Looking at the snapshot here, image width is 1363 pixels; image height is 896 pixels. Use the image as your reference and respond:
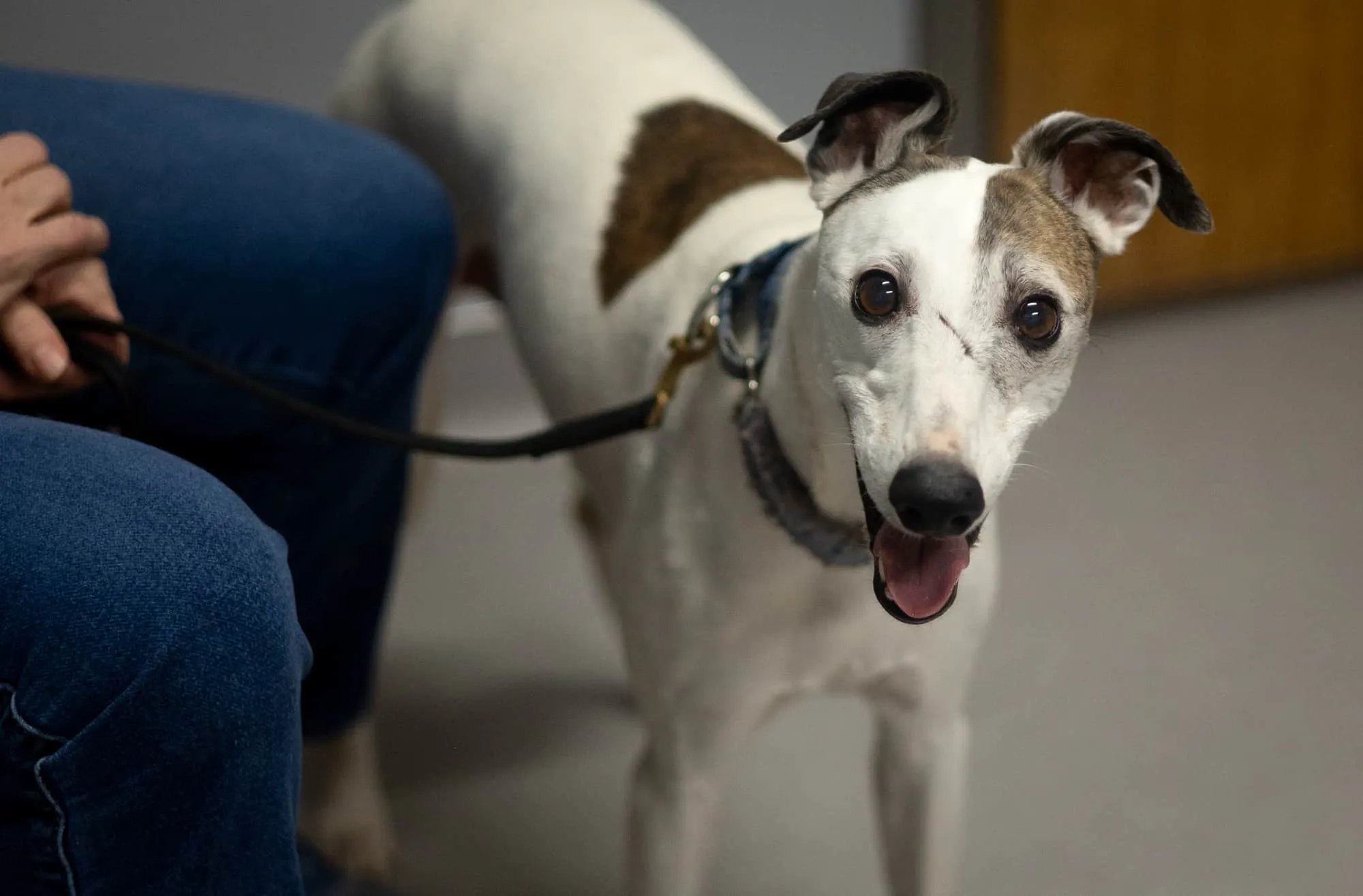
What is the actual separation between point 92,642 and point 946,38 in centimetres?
210

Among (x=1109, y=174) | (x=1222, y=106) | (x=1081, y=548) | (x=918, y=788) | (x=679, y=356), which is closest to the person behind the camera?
(x=1109, y=174)

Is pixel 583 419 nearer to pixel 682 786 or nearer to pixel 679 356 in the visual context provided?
pixel 679 356

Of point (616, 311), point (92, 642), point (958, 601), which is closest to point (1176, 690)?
point (958, 601)

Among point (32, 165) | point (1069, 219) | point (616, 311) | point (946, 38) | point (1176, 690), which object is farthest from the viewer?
point (946, 38)

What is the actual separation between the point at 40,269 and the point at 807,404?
51 centimetres

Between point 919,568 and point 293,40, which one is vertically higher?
point 919,568

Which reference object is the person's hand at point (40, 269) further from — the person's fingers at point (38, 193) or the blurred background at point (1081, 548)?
the blurred background at point (1081, 548)

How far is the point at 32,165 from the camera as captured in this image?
960mm

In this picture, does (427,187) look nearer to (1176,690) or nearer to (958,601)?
(958,601)

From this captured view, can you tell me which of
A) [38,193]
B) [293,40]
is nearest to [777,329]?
[38,193]

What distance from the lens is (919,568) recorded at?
80 centimetres

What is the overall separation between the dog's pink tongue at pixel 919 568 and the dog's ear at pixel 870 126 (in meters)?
0.24

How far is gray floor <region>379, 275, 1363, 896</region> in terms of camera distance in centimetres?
142

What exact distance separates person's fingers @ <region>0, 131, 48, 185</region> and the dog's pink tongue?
63 cm
